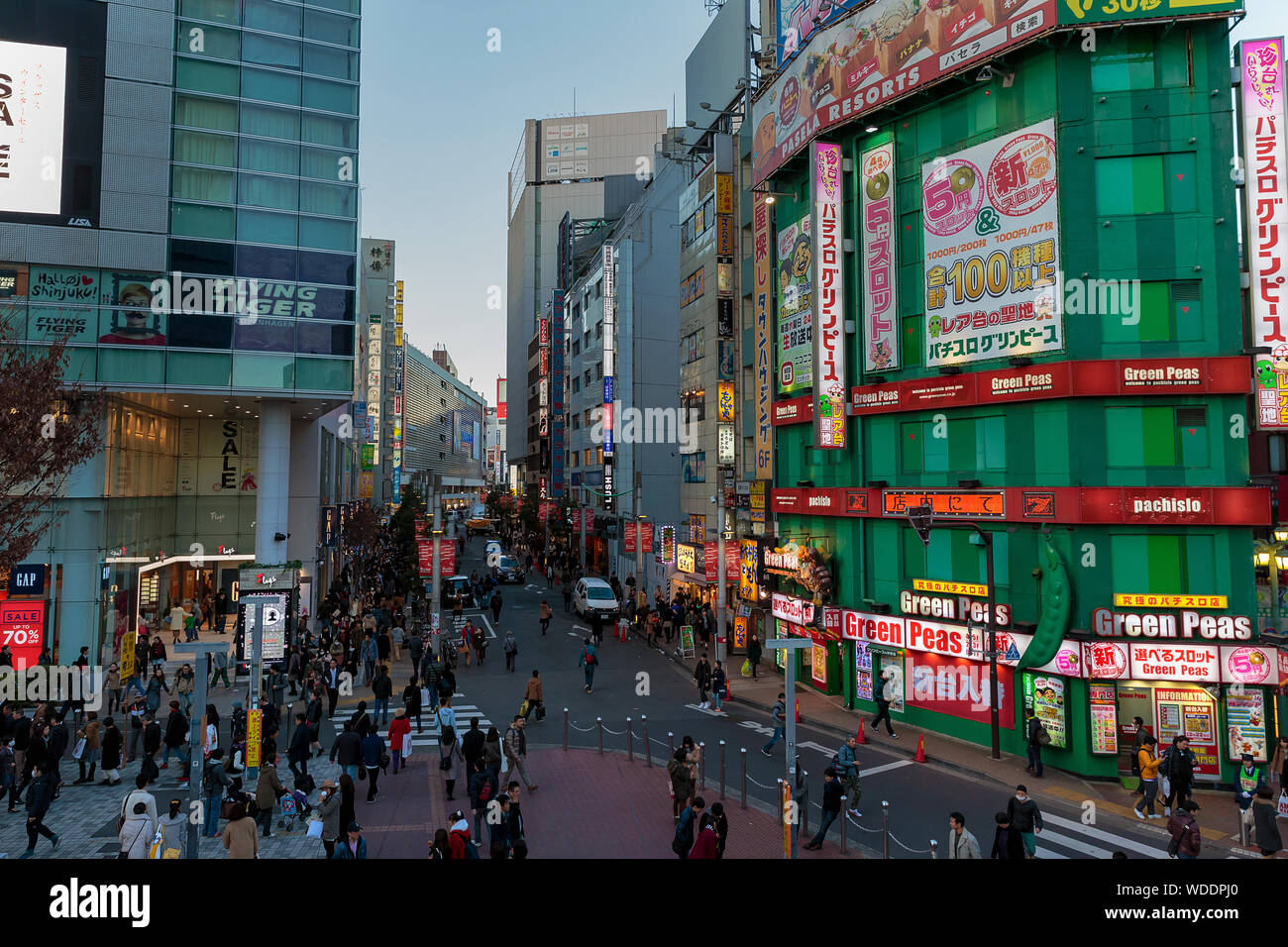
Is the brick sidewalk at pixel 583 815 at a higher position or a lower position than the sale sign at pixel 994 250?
lower

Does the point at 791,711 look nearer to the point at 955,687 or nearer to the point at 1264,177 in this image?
the point at 955,687

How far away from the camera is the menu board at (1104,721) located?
17.5 m

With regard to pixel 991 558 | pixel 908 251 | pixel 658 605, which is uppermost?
pixel 908 251

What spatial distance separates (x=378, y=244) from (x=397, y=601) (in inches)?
2865

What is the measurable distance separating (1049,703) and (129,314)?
33204 mm

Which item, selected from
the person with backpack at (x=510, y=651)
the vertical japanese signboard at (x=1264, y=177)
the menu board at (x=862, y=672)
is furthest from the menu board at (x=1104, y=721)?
the person with backpack at (x=510, y=651)

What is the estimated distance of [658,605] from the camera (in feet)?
122

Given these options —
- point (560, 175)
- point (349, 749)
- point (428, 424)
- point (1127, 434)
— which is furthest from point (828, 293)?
point (428, 424)

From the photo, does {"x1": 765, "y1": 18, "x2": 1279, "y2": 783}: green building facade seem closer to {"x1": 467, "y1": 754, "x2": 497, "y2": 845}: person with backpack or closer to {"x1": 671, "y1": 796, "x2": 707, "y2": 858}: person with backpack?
{"x1": 671, "y1": 796, "x2": 707, "y2": 858}: person with backpack

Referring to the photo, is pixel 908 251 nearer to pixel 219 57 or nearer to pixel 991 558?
pixel 991 558

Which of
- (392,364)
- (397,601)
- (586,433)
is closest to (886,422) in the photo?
(397,601)

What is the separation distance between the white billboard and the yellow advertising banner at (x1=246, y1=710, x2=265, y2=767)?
76.2 feet

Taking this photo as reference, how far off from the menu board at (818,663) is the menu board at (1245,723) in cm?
1144

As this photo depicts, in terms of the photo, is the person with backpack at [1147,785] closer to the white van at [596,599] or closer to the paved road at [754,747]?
the paved road at [754,747]
